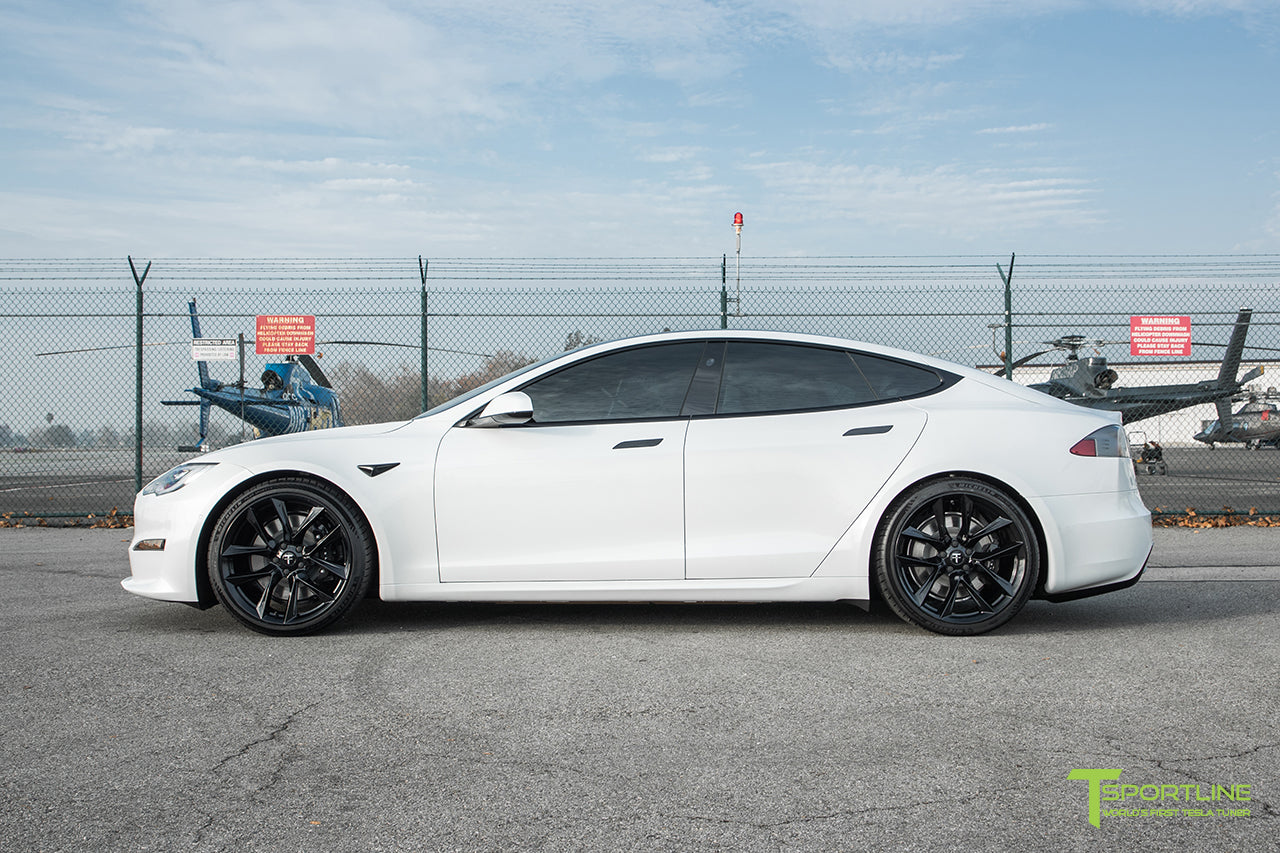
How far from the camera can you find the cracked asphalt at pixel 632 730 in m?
2.57

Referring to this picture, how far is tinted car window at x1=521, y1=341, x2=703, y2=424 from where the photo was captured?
494 centimetres

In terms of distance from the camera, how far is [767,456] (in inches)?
189

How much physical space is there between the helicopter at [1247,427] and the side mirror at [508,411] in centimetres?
1943

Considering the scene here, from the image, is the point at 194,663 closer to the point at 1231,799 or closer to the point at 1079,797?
the point at 1079,797

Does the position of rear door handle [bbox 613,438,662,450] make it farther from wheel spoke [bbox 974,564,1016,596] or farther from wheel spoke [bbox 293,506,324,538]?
wheel spoke [bbox 974,564,1016,596]

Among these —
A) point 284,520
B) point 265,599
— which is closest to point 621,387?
point 284,520

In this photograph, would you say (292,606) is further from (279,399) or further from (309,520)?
(279,399)

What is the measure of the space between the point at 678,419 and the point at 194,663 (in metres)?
2.38

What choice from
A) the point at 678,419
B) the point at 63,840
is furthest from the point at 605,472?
the point at 63,840

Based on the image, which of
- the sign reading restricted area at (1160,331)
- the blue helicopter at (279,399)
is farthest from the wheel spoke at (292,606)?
the sign reading restricted area at (1160,331)

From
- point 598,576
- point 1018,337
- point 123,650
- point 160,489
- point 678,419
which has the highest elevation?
point 1018,337

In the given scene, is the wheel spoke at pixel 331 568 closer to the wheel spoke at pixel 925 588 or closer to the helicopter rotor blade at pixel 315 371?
the wheel spoke at pixel 925 588

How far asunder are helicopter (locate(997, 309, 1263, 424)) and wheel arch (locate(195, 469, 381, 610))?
753 cm

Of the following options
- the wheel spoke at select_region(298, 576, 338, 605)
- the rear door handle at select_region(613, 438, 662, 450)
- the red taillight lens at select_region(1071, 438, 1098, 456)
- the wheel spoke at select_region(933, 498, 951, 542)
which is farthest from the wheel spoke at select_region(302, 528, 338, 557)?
the red taillight lens at select_region(1071, 438, 1098, 456)
